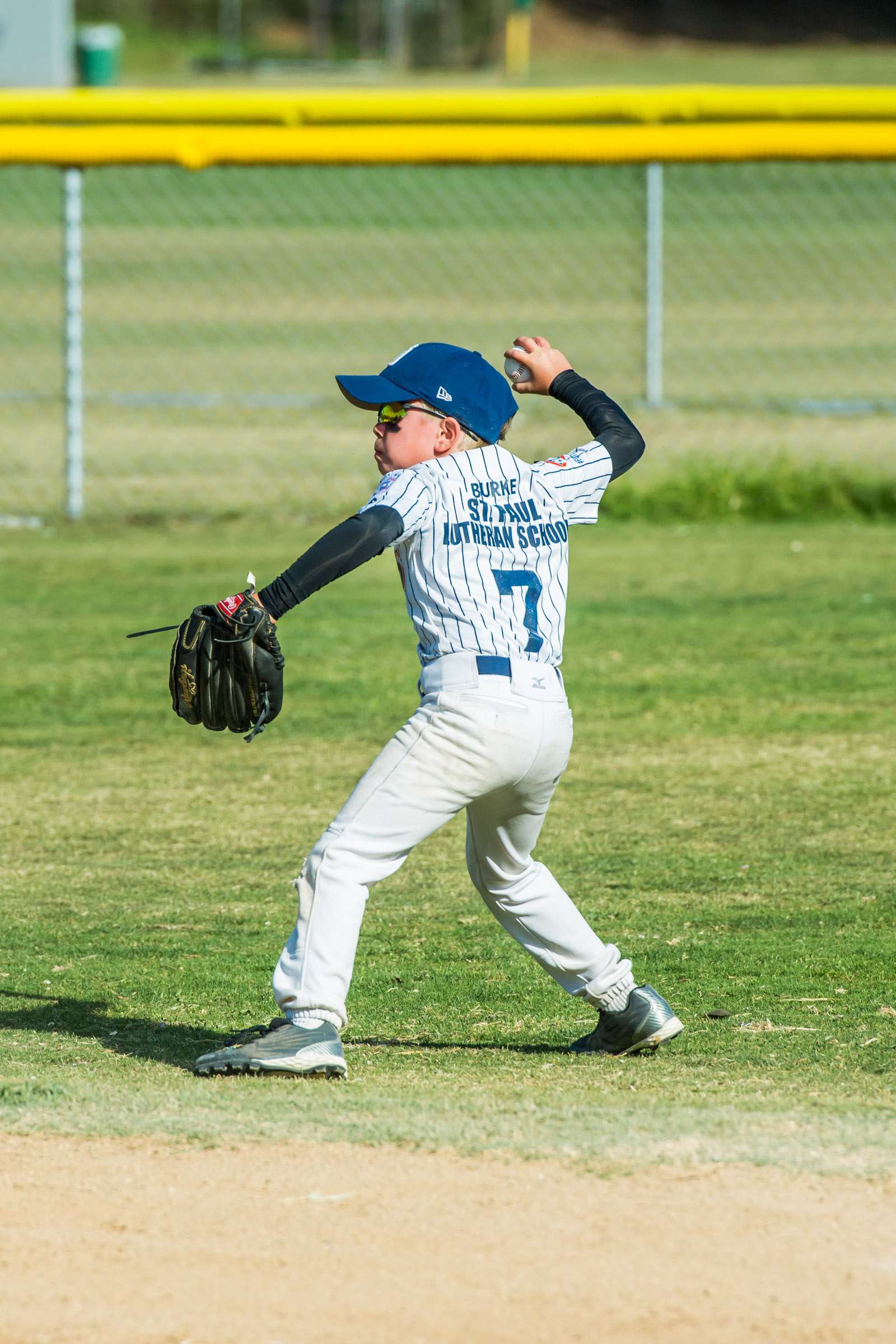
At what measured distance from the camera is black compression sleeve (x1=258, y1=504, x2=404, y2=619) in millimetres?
3650

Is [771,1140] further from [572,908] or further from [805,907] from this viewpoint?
[805,907]

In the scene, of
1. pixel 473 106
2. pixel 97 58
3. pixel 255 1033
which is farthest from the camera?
pixel 97 58

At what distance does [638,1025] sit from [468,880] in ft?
5.52

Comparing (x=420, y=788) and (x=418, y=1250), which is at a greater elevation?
(x=420, y=788)

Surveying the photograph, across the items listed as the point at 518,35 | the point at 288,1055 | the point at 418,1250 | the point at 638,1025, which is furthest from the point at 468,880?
the point at 518,35

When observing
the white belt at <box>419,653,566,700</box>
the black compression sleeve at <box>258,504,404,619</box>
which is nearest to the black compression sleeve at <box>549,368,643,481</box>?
the white belt at <box>419,653,566,700</box>

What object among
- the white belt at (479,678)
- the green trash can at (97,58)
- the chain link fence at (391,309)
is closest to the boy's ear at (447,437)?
the white belt at (479,678)

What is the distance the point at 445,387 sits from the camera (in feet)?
12.9

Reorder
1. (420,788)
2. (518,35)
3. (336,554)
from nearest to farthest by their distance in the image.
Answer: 1. (336,554)
2. (420,788)
3. (518,35)

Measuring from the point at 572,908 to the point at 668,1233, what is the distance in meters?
1.10

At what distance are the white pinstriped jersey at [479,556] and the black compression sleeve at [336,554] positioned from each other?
4 cm

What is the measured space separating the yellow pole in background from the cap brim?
48.8 meters

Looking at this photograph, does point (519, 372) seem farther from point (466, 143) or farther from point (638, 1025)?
point (466, 143)

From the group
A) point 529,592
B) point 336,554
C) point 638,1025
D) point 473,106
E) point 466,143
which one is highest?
point 473,106
